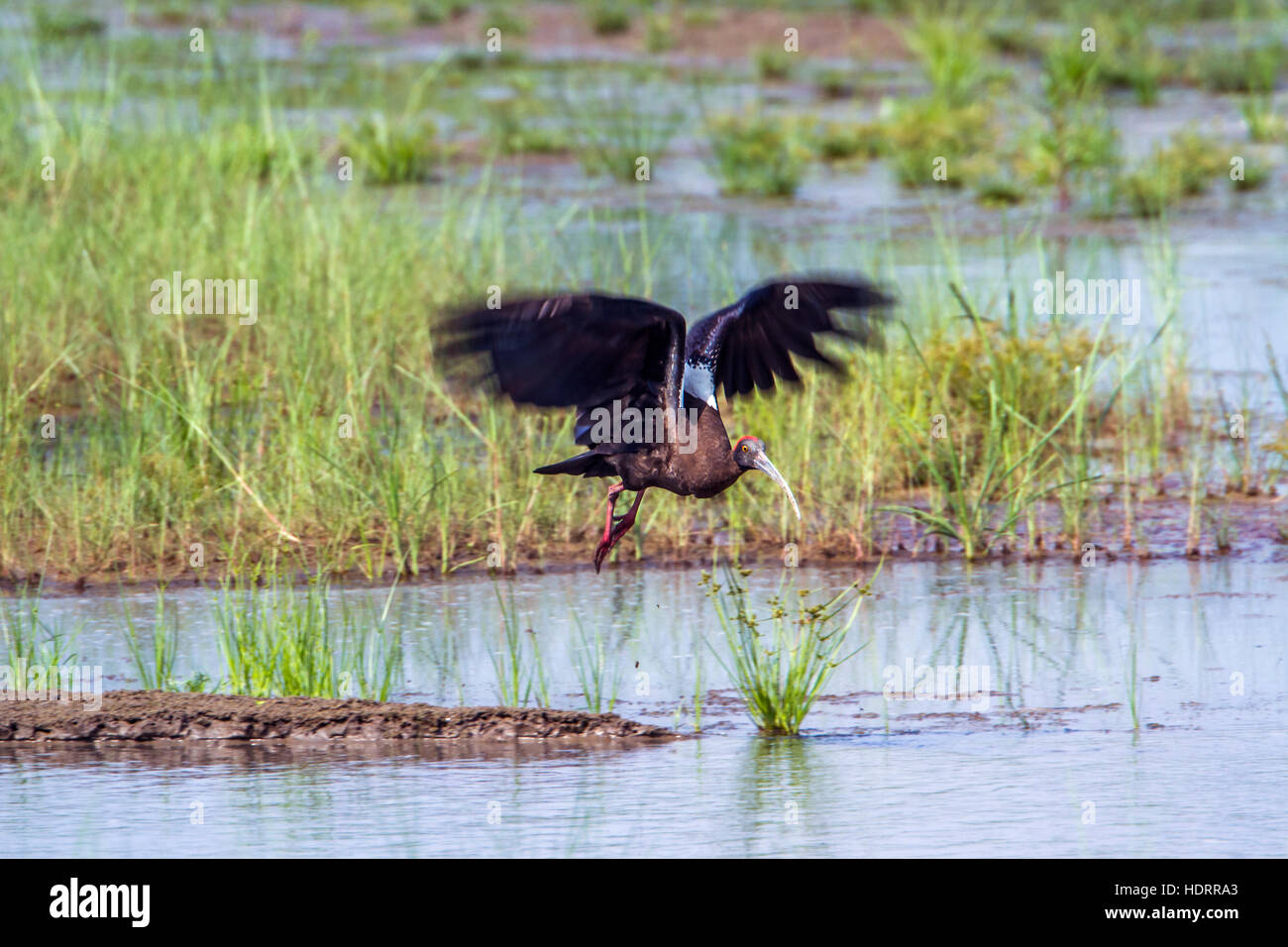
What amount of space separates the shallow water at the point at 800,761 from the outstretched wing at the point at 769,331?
0.96 metres

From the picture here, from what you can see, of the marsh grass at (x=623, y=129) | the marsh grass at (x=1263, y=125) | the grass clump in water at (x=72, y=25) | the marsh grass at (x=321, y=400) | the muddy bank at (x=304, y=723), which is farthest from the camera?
the grass clump in water at (x=72, y=25)

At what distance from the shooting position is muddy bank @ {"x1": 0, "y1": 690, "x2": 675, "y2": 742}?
20.0 feet

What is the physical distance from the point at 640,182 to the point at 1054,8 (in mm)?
12957

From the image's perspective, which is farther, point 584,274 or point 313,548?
point 584,274

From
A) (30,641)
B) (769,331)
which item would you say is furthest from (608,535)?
(30,641)

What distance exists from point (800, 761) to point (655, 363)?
48.3 inches

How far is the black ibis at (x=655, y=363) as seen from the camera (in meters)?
5.71

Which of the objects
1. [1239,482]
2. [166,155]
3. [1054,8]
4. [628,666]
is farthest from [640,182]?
[1054,8]

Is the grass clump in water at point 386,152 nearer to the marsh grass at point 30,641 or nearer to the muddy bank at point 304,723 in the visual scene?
the marsh grass at point 30,641

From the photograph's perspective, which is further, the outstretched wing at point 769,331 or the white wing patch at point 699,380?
the white wing patch at point 699,380

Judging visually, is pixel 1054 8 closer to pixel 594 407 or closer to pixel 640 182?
pixel 640 182

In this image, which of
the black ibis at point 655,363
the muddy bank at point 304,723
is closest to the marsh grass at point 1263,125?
the black ibis at point 655,363

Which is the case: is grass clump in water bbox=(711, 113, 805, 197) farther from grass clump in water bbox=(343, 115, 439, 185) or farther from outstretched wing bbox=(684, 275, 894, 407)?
outstretched wing bbox=(684, 275, 894, 407)

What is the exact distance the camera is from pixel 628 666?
267 inches
